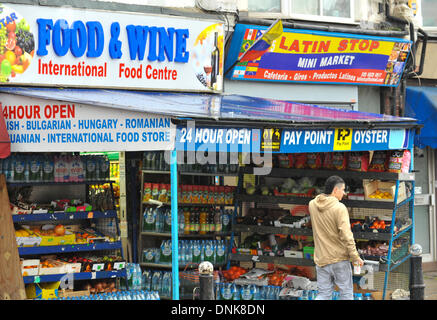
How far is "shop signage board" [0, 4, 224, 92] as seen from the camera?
9.26 metres

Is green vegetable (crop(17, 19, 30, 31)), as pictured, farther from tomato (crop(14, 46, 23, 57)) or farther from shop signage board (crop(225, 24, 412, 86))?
shop signage board (crop(225, 24, 412, 86))

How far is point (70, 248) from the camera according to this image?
364 inches

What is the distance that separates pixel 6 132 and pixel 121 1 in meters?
3.74

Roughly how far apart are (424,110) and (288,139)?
5.74m

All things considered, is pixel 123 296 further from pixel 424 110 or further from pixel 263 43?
pixel 424 110

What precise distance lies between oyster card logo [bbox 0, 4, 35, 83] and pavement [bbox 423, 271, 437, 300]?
7592 millimetres

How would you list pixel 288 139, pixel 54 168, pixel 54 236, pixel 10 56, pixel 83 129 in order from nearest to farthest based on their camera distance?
pixel 83 129 < pixel 288 139 < pixel 10 56 < pixel 54 236 < pixel 54 168

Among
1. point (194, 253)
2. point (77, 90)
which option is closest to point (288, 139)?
point (194, 253)

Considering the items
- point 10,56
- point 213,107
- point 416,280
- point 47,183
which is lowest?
point 416,280

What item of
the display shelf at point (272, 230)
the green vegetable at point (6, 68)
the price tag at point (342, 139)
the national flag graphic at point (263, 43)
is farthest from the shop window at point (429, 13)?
the green vegetable at point (6, 68)

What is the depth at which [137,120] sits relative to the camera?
25.1 feet

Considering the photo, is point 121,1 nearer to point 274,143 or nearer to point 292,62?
point 292,62

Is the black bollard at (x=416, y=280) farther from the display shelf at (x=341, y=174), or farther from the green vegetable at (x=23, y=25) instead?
the green vegetable at (x=23, y=25)

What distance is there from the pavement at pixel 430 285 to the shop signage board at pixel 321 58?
394 centimetres
